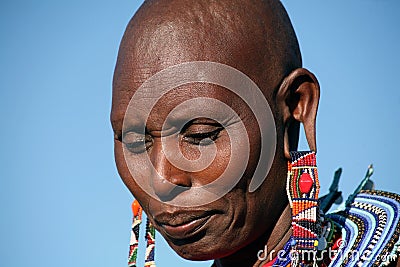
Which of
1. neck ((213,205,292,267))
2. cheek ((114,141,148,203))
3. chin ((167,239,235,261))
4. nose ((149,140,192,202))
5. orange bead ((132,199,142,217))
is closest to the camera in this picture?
nose ((149,140,192,202))

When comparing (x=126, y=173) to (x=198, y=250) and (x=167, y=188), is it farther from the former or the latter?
(x=198, y=250)

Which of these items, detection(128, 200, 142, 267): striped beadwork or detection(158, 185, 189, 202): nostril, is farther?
detection(128, 200, 142, 267): striped beadwork

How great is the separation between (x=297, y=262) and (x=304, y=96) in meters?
0.71

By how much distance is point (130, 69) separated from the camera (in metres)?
2.97

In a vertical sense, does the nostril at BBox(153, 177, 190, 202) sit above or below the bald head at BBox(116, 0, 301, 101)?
below

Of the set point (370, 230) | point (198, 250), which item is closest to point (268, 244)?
point (198, 250)

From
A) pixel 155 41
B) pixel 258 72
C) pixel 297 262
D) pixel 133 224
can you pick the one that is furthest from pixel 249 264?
pixel 155 41

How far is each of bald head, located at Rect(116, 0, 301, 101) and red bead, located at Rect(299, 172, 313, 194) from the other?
1.27 feet

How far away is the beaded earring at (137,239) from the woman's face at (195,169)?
41 centimetres

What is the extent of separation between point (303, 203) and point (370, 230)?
446 millimetres

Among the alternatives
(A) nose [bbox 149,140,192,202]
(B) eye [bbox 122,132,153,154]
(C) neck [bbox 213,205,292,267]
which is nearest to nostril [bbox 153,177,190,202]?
(A) nose [bbox 149,140,192,202]

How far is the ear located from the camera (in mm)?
3080

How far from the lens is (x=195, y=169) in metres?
2.80

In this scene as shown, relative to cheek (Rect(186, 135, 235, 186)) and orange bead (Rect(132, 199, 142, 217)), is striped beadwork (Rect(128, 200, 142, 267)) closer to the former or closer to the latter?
orange bead (Rect(132, 199, 142, 217))
